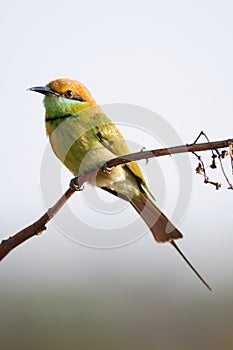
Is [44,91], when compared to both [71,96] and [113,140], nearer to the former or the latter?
[71,96]

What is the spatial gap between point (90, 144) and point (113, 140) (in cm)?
8

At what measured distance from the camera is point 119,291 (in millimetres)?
9492

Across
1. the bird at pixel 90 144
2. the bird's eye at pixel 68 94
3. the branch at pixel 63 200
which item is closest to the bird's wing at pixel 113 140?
the bird at pixel 90 144

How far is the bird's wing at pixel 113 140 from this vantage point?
3094 mm

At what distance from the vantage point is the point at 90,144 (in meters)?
3.15

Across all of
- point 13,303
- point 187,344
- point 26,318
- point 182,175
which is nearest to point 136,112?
point 182,175

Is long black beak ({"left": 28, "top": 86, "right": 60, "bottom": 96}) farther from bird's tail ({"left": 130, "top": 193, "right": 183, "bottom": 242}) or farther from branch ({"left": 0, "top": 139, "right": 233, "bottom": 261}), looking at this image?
branch ({"left": 0, "top": 139, "right": 233, "bottom": 261})

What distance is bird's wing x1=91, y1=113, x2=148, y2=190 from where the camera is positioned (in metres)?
3.09

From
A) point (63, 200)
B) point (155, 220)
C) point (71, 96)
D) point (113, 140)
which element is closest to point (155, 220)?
point (155, 220)

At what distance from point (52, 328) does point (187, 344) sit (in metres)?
1.44

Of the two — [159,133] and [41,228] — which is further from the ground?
[159,133]

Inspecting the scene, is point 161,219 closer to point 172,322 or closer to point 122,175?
point 122,175

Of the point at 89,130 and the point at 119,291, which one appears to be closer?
the point at 89,130

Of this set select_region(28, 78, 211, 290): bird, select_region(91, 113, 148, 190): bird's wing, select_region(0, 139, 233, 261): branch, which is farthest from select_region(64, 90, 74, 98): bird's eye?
select_region(0, 139, 233, 261): branch
